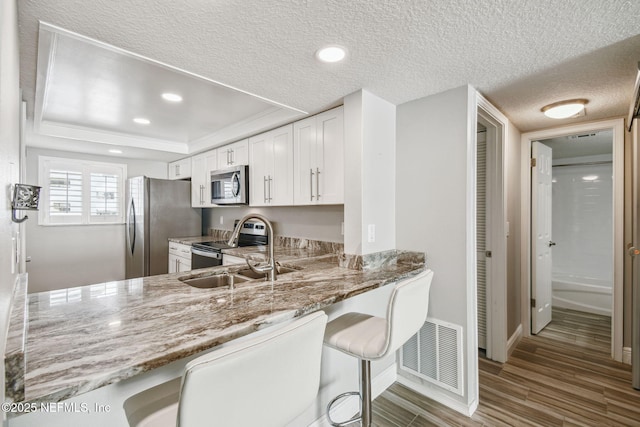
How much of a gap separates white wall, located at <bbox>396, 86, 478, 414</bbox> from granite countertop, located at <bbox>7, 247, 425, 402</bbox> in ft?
1.48

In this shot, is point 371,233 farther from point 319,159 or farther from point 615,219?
point 615,219

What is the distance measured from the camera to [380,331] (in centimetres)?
149

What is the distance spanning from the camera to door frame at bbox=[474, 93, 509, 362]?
→ 2.46m

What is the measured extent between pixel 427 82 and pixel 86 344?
2.11 m

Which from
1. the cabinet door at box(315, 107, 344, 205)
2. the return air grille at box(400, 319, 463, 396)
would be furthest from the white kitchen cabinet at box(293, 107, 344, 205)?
the return air grille at box(400, 319, 463, 396)

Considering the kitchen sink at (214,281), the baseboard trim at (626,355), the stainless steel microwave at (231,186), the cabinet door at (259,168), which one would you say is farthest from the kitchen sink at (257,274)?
the baseboard trim at (626,355)

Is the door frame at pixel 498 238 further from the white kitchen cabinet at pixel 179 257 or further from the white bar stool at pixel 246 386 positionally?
the white kitchen cabinet at pixel 179 257

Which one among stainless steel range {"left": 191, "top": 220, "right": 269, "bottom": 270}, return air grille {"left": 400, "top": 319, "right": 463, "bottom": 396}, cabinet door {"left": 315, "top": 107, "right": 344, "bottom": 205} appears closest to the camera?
return air grille {"left": 400, "top": 319, "right": 463, "bottom": 396}

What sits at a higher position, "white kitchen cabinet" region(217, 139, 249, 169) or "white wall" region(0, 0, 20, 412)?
"white kitchen cabinet" region(217, 139, 249, 169)

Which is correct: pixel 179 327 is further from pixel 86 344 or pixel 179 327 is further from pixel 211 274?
pixel 211 274

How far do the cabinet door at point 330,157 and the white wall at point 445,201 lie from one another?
0.48 meters

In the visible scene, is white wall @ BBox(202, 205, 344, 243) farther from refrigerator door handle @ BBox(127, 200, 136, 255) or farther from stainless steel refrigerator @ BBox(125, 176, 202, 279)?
refrigerator door handle @ BBox(127, 200, 136, 255)

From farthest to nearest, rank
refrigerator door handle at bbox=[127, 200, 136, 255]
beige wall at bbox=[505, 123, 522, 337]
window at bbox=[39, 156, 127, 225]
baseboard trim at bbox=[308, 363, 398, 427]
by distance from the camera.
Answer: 1. refrigerator door handle at bbox=[127, 200, 136, 255]
2. window at bbox=[39, 156, 127, 225]
3. beige wall at bbox=[505, 123, 522, 337]
4. baseboard trim at bbox=[308, 363, 398, 427]

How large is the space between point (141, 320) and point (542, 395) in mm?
2657
